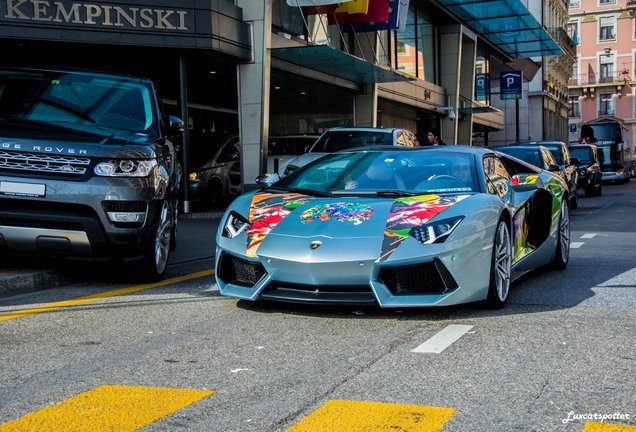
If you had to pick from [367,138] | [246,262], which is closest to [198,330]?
[246,262]

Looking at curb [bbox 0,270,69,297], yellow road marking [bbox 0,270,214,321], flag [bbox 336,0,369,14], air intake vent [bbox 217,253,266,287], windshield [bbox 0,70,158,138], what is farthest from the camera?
flag [bbox 336,0,369,14]

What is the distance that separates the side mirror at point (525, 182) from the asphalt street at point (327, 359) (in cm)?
87

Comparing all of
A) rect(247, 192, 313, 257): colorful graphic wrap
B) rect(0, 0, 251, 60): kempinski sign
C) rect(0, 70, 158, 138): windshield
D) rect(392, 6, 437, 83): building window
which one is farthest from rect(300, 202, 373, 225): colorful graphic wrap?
rect(392, 6, 437, 83): building window

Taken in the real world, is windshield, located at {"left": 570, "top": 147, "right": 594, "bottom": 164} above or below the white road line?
above

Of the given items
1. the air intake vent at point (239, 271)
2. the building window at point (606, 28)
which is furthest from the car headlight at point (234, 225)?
the building window at point (606, 28)

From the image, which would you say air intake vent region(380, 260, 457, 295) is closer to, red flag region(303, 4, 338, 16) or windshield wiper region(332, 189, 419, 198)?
windshield wiper region(332, 189, 419, 198)

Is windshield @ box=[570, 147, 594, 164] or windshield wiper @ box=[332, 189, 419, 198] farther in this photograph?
windshield @ box=[570, 147, 594, 164]

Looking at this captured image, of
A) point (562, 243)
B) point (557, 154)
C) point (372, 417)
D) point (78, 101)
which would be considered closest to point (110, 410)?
point (372, 417)

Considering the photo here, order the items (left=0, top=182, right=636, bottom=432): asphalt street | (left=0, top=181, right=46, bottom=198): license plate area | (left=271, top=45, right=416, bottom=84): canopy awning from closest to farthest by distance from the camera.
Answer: (left=0, top=182, right=636, bottom=432): asphalt street < (left=0, top=181, right=46, bottom=198): license plate area < (left=271, top=45, right=416, bottom=84): canopy awning

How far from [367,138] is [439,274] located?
36.9 feet

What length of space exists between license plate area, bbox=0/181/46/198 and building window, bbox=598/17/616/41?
98801mm

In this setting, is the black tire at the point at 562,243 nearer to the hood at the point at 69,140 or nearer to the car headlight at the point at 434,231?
the car headlight at the point at 434,231

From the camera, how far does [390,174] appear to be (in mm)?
6777

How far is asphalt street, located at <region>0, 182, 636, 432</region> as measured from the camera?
142 inches
